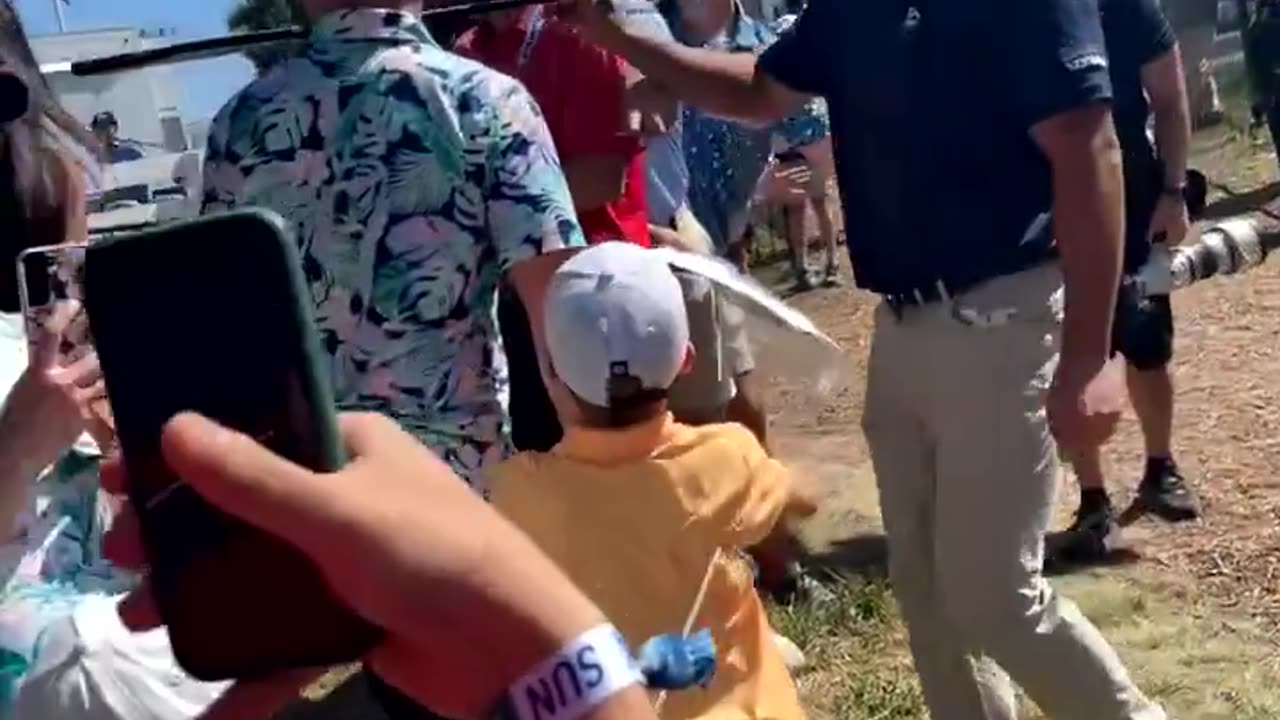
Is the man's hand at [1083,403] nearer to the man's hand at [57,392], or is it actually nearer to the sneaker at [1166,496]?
the man's hand at [57,392]

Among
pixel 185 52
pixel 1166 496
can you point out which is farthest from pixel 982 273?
pixel 1166 496

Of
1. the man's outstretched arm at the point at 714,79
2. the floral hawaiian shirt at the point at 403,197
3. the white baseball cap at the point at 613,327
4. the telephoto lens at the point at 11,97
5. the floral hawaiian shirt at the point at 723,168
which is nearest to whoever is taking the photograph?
the telephoto lens at the point at 11,97

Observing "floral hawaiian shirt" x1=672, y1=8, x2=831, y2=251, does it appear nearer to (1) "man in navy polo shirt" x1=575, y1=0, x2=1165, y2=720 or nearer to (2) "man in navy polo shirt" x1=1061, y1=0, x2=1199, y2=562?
(2) "man in navy polo shirt" x1=1061, y1=0, x2=1199, y2=562

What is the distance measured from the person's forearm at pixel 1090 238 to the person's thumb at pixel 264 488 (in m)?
2.43

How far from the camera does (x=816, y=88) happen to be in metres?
3.60

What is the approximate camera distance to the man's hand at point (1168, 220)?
16.5 ft

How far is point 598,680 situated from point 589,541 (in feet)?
6.07

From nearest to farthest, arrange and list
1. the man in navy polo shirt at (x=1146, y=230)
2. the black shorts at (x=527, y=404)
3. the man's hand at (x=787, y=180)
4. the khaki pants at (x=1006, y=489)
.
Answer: the khaki pants at (x=1006, y=489) < the black shorts at (x=527, y=404) < the man in navy polo shirt at (x=1146, y=230) < the man's hand at (x=787, y=180)

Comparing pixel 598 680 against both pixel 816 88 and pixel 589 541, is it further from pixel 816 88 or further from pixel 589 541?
pixel 816 88

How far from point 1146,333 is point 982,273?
229 cm

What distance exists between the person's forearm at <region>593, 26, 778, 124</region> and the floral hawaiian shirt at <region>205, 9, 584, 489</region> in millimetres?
1185

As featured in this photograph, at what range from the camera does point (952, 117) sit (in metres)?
3.22

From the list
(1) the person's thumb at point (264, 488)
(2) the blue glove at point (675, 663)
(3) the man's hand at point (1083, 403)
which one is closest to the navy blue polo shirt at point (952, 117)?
(3) the man's hand at point (1083, 403)

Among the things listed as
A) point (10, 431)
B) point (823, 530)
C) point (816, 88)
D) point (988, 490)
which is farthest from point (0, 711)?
point (823, 530)
